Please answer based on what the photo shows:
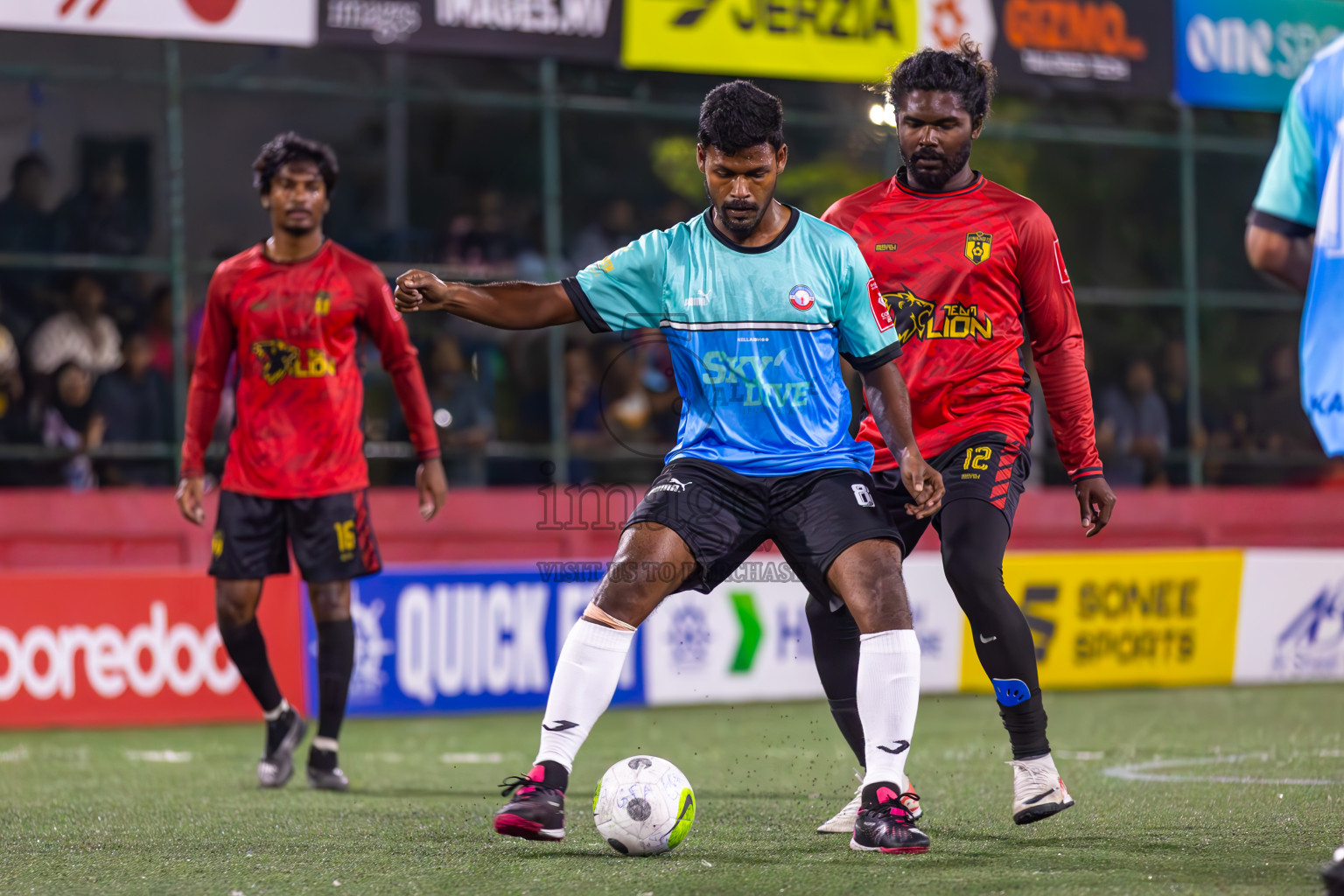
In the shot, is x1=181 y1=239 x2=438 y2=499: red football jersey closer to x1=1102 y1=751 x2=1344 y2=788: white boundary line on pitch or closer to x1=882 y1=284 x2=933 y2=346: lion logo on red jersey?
x1=882 y1=284 x2=933 y2=346: lion logo on red jersey

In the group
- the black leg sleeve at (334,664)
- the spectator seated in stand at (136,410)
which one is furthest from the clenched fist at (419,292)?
the spectator seated in stand at (136,410)

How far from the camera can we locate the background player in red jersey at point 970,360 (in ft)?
15.6

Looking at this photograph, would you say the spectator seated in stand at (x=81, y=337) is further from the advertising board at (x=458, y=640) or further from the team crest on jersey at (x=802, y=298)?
the team crest on jersey at (x=802, y=298)

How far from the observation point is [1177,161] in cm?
1534

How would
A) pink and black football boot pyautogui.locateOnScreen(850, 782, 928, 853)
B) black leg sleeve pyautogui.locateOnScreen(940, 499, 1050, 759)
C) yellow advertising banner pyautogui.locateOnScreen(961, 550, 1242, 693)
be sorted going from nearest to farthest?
pink and black football boot pyautogui.locateOnScreen(850, 782, 928, 853), black leg sleeve pyautogui.locateOnScreen(940, 499, 1050, 759), yellow advertising banner pyautogui.locateOnScreen(961, 550, 1242, 693)

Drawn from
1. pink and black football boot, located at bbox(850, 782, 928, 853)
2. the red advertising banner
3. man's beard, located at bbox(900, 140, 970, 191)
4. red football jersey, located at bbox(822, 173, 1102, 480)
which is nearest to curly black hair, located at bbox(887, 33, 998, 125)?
man's beard, located at bbox(900, 140, 970, 191)

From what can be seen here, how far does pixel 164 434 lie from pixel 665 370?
361cm

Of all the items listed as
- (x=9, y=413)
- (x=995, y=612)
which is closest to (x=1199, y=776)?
(x=995, y=612)

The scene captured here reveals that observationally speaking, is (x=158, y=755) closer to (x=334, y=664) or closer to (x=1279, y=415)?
(x=334, y=664)

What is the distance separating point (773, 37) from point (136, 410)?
5307 millimetres

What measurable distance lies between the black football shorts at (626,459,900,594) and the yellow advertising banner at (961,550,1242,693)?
21.9 feet

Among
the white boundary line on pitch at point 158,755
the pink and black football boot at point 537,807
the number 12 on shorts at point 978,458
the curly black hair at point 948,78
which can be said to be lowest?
the white boundary line on pitch at point 158,755

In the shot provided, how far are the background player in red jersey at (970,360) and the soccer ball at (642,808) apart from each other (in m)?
0.65

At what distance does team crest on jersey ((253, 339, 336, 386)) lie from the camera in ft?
21.0
